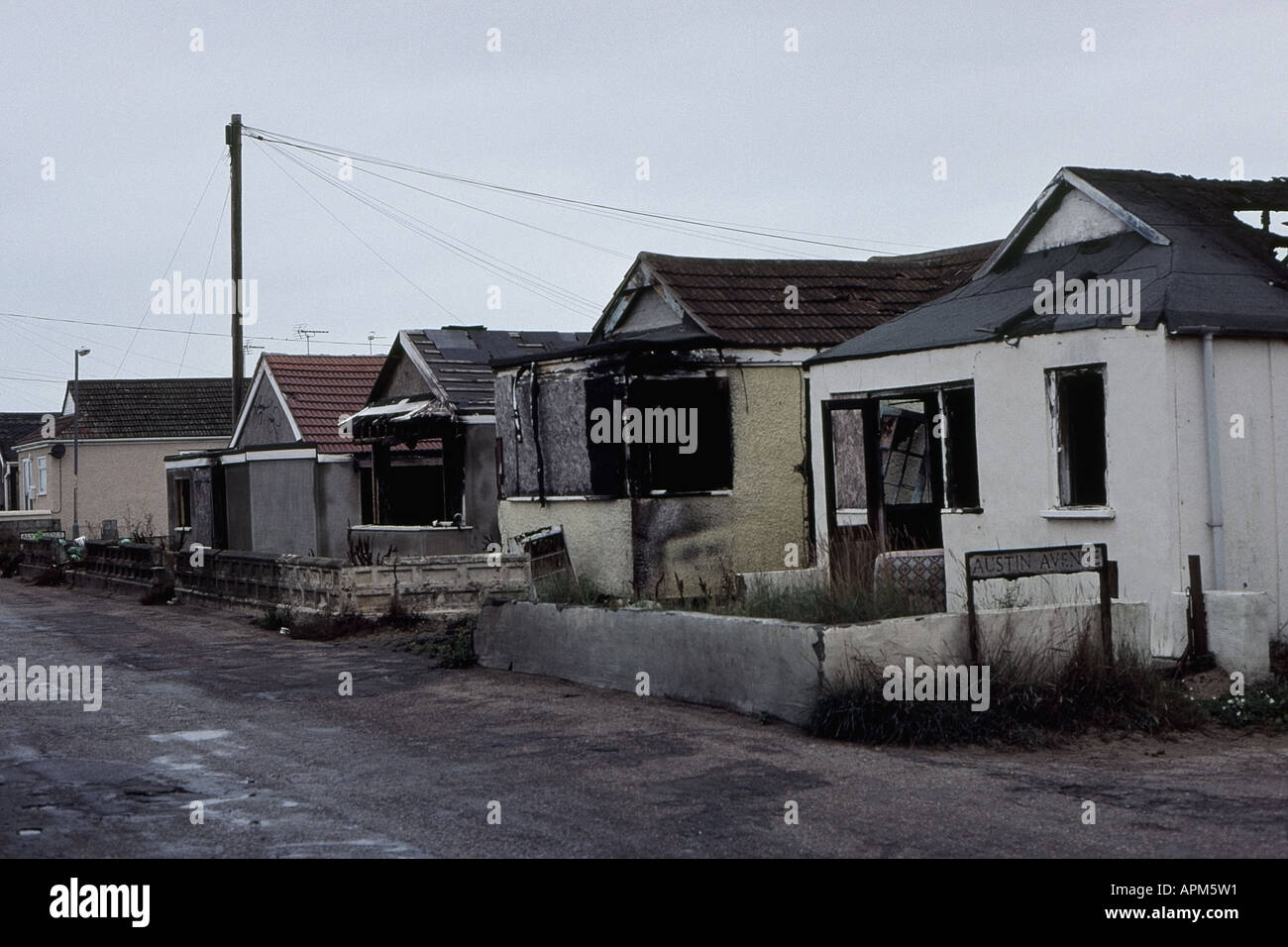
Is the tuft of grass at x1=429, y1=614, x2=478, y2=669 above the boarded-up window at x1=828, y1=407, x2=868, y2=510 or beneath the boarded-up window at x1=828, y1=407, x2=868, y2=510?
beneath

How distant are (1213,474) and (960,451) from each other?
10.3ft

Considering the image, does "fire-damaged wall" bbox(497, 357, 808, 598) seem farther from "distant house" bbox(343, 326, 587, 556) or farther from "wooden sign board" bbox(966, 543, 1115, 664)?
"wooden sign board" bbox(966, 543, 1115, 664)

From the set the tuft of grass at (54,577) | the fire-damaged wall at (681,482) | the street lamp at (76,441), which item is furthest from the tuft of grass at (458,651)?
the street lamp at (76,441)

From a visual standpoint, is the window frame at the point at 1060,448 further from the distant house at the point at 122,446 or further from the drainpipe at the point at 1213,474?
the distant house at the point at 122,446

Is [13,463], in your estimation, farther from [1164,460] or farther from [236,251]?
[1164,460]

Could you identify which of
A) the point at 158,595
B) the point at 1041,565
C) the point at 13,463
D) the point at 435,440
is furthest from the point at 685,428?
the point at 13,463

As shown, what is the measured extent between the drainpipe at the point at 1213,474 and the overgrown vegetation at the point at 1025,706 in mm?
1675

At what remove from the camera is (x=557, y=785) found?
854cm

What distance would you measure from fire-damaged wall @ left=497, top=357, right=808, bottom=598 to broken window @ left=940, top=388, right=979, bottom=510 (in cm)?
350

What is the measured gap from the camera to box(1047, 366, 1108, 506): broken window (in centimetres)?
1245

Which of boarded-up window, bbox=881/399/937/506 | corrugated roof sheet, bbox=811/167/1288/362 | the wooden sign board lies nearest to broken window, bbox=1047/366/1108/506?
corrugated roof sheet, bbox=811/167/1288/362
